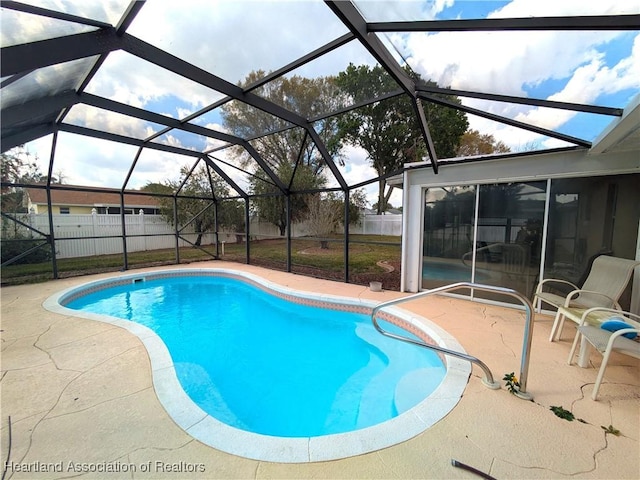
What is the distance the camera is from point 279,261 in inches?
411

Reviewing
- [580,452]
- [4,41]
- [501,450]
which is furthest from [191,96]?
[580,452]

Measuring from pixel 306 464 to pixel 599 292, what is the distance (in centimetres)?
418

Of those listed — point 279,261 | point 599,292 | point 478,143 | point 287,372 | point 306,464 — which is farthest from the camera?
point 478,143

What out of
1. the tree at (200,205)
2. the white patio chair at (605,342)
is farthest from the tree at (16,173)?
the white patio chair at (605,342)

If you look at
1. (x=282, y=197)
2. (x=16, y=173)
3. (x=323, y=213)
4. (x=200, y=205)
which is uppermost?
(x=16, y=173)

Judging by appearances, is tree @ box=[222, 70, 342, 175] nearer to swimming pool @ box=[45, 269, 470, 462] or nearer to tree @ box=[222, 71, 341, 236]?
tree @ box=[222, 71, 341, 236]

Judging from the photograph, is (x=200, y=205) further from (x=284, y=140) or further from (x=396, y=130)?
(x=396, y=130)

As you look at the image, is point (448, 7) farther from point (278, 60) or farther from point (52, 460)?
point (52, 460)

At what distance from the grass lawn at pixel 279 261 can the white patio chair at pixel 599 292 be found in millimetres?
3014

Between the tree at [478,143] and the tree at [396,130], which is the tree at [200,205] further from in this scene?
the tree at [478,143]

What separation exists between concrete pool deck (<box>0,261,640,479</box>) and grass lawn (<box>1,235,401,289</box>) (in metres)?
3.80

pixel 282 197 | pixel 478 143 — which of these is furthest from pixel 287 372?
pixel 478 143

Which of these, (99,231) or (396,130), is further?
(396,130)

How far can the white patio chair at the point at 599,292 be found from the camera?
127 inches
